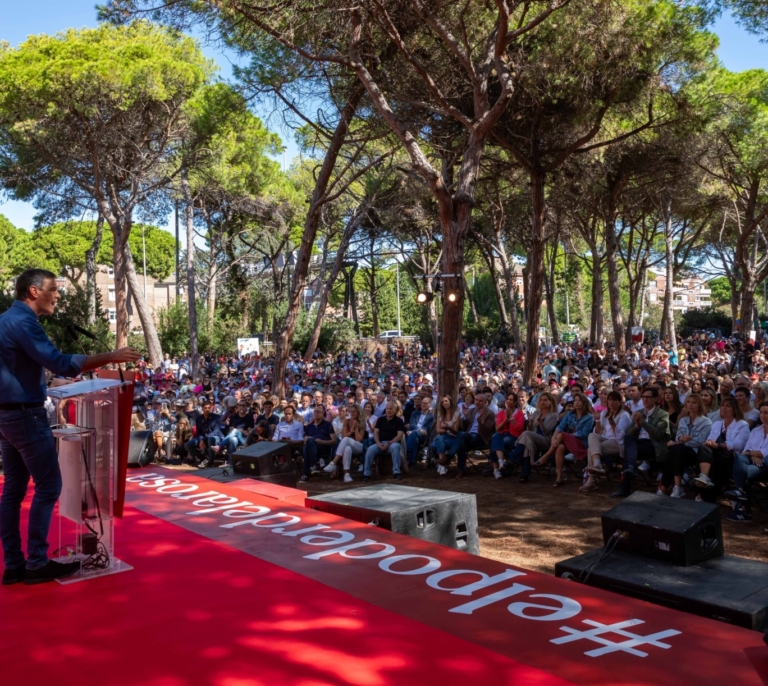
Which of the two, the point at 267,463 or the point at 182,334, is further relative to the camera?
the point at 182,334

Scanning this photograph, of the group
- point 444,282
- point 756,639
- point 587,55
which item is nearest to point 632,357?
point 587,55

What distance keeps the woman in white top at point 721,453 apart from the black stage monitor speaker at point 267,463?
3.81 meters

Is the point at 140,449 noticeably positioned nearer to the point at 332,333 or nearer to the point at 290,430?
the point at 290,430

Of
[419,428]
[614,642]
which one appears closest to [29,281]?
[614,642]

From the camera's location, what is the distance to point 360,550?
12.7ft

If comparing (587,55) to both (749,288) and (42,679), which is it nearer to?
(42,679)

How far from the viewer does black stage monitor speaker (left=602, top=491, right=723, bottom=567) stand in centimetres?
361

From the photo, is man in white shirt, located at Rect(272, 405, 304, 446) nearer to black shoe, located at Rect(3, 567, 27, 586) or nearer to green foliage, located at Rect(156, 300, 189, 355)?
black shoe, located at Rect(3, 567, 27, 586)

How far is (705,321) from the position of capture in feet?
155

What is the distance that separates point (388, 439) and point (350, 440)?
478 millimetres

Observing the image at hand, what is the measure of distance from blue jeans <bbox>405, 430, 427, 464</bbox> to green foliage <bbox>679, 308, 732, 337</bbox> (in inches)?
1614

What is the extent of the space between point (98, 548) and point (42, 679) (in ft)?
3.68

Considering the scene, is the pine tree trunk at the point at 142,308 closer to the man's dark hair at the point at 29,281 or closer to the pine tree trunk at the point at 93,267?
the pine tree trunk at the point at 93,267

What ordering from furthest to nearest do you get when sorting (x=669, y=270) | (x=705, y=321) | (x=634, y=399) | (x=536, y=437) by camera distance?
(x=705, y=321), (x=669, y=270), (x=634, y=399), (x=536, y=437)
